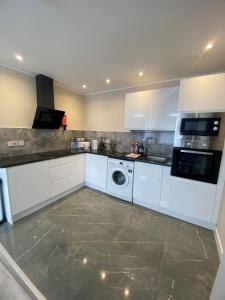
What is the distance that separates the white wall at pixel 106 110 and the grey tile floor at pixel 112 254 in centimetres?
200

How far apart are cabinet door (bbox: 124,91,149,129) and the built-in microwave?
0.75m

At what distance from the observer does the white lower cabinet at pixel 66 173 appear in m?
2.43

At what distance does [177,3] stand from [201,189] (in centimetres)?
205

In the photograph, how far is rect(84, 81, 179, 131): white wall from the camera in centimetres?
318

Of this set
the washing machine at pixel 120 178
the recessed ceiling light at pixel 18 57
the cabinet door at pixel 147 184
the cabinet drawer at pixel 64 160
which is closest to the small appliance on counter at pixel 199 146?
the cabinet door at pixel 147 184

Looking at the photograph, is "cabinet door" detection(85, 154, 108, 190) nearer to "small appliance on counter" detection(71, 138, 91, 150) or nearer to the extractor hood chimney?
"small appliance on counter" detection(71, 138, 91, 150)

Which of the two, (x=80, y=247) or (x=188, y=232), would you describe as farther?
(x=188, y=232)

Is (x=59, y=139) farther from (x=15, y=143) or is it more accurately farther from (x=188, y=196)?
(x=188, y=196)

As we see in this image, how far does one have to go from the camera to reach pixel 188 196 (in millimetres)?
2025

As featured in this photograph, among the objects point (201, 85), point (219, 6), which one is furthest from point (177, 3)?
point (201, 85)

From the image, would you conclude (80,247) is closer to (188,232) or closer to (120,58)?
(188,232)

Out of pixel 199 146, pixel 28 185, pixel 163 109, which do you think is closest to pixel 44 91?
pixel 28 185

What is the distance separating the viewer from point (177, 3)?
102 centimetres

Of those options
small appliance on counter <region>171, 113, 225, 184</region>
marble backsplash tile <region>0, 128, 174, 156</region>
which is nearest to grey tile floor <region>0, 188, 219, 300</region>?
small appliance on counter <region>171, 113, 225, 184</region>
